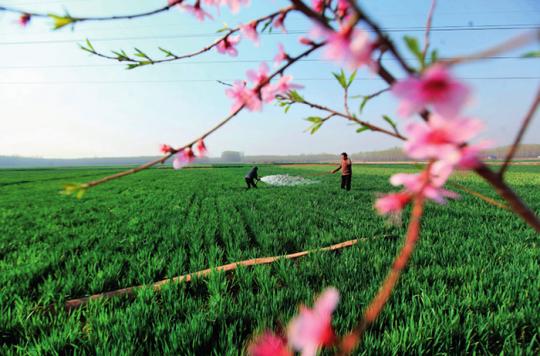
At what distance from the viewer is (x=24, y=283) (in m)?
3.04

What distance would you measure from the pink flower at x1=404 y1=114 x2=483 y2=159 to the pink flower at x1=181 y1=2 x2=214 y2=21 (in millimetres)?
762

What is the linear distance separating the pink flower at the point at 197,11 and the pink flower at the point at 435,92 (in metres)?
0.76

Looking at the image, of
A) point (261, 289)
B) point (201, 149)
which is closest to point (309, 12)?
point (201, 149)

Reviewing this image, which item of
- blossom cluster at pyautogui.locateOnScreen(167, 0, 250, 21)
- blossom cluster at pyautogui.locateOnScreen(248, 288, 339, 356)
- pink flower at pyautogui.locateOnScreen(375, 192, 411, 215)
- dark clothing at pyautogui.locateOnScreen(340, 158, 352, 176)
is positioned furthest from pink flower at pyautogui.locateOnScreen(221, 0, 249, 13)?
dark clothing at pyautogui.locateOnScreen(340, 158, 352, 176)

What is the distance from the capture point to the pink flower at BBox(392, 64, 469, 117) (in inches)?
12.8

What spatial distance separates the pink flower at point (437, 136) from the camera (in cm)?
39

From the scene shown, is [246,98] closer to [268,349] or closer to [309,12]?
[309,12]

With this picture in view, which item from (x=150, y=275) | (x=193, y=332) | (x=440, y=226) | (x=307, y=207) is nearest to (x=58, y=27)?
(x=193, y=332)

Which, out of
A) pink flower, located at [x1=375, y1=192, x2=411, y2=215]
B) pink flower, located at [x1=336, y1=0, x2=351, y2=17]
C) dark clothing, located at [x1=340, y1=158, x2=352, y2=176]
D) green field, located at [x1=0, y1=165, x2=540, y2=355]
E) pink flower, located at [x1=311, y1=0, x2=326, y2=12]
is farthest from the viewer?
dark clothing, located at [x1=340, y1=158, x2=352, y2=176]

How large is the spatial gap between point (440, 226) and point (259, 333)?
453cm

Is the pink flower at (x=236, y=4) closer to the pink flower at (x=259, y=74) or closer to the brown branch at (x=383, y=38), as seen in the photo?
the pink flower at (x=259, y=74)

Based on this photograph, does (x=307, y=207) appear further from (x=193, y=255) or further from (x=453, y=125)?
(x=453, y=125)

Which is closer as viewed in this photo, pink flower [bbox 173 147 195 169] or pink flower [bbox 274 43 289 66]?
pink flower [bbox 274 43 289 66]

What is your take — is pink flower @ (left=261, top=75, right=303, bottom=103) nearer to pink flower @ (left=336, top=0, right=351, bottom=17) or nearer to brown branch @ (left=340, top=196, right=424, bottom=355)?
pink flower @ (left=336, top=0, right=351, bottom=17)
